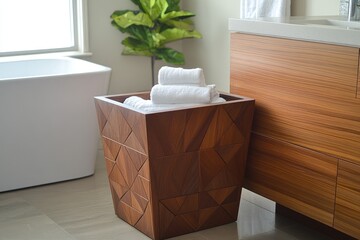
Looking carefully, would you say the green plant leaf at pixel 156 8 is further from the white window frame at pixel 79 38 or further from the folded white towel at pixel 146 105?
the folded white towel at pixel 146 105

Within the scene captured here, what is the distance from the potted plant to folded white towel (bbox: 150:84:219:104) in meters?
1.55

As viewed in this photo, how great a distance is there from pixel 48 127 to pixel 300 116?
4.91 ft

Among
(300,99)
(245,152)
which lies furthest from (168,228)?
(300,99)

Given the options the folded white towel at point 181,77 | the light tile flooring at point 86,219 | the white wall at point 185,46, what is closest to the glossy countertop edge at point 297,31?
the folded white towel at point 181,77

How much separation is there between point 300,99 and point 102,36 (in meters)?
2.29

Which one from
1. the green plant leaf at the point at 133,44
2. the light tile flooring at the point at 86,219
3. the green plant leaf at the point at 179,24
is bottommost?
the light tile flooring at the point at 86,219

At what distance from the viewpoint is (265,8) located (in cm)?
370

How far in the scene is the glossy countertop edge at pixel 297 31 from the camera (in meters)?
2.32

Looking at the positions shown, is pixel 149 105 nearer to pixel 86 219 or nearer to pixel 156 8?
pixel 86 219

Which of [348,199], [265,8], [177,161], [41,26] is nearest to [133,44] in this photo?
[41,26]

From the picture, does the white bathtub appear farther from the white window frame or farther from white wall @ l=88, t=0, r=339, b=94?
white wall @ l=88, t=0, r=339, b=94

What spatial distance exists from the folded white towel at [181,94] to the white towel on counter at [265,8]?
1017 millimetres

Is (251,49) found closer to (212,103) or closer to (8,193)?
(212,103)

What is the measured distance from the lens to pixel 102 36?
4.59m
